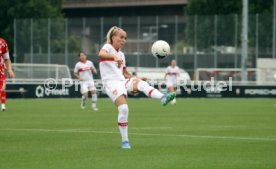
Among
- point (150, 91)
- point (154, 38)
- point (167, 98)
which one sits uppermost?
point (154, 38)

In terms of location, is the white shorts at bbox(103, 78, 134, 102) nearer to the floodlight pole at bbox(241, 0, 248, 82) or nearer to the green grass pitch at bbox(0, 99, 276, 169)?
the green grass pitch at bbox(0, 99, 276, 169)

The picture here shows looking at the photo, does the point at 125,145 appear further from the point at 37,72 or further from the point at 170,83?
the point at 37,72

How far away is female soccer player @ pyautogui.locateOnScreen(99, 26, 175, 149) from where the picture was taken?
16.1 meters

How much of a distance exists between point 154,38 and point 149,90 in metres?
49.2

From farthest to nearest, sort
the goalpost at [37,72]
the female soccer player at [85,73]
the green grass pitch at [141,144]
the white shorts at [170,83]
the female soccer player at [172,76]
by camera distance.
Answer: the goalpost at [37,72] → the female soccer player at [172,76] → the white shorts at [170,83] → the female soccer player at [85,73] → the green grass pitch at [141,144]

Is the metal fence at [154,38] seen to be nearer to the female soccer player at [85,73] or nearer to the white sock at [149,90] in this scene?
the female soccer player at [85,73]

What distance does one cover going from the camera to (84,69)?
37062 mm

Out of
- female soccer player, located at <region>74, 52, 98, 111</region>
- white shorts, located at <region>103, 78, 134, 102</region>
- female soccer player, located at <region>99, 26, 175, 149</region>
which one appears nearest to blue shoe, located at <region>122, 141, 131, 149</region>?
female soccer player, located at <region>99, 26, 175, 149</region>

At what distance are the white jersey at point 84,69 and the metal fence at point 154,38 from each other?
71.1ft

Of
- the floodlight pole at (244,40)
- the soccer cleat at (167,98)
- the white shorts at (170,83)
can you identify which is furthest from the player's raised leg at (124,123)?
the floodlight pole at (244,40)

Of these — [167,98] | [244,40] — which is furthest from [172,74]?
[167,98]

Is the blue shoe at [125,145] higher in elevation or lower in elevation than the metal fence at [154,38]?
lower

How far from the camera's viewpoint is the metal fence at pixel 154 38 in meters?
57.8

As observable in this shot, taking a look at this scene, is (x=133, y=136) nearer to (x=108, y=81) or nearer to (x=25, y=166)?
(x=108, y=81)
